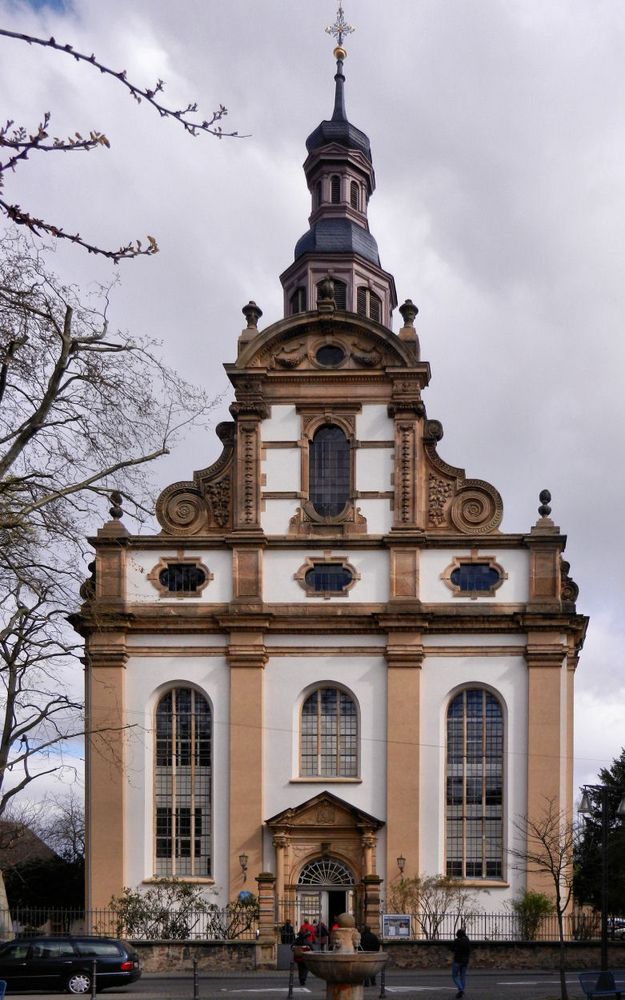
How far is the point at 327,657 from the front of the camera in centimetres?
4934

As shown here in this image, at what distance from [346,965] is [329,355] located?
29390mm

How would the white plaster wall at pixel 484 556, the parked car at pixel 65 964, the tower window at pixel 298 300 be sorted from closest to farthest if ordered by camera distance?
the parked car at pixel 65 964, the white plaster wall at pixel 484 556, the tower window at pixel 298 300

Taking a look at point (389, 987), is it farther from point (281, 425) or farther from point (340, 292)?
point (340, 292)

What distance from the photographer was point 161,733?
49219mm

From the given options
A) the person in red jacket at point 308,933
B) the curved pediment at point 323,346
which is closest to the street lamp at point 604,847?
the person in red jacket at point 308,933

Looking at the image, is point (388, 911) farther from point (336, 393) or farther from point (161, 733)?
point (336, 393)

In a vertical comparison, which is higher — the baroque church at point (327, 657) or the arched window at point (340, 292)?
the arched window at point (340, 292)

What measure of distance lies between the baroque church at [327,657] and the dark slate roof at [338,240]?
7.24 m

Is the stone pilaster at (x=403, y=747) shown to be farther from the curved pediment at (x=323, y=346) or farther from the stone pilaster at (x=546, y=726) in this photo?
the curved pediment at (x=323, y=346)

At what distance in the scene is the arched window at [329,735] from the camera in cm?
4888

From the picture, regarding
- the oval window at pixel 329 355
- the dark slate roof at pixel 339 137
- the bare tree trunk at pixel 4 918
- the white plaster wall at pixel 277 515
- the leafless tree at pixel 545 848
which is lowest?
the bare tree trunk at pixel 4 918

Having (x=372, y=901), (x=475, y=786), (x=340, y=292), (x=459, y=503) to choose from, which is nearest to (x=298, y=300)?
(x=340, y=292)

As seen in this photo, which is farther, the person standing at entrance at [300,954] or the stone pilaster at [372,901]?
the stone pilaster at [372,901]

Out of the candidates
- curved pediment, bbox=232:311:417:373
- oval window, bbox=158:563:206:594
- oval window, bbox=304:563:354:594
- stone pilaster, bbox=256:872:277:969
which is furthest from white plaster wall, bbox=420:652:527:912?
curved pediment, bbox=232:311:417:373
